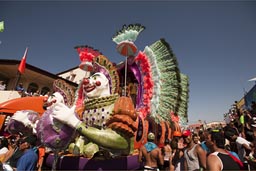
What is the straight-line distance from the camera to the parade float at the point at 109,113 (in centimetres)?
200

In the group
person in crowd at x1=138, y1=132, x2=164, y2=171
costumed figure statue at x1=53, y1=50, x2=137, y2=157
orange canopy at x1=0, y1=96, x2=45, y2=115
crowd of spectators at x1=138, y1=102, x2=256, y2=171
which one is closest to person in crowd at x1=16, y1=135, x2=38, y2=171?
costumed figure statue at x1=53, y1=50, x2=137, y2=157

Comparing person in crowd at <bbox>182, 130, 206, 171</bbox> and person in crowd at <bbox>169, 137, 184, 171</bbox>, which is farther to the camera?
person in crowd at <bbox>169, 137, 184, 171</bbox>

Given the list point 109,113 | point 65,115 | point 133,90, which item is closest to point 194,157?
point 109,113

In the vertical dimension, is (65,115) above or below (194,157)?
above

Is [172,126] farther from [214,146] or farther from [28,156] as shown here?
[28,156]

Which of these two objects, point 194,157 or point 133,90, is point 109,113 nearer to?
point 194,157

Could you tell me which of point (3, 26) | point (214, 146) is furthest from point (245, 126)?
point (3, 26)

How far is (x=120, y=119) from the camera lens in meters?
2.09

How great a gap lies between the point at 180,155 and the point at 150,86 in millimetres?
1446

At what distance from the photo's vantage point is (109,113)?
2.49 meters

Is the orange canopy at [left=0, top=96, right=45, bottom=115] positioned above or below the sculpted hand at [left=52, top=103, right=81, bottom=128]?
above

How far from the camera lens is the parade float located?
2.00 metres

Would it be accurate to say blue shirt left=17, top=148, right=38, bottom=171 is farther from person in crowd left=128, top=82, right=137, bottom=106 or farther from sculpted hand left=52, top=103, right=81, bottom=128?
person in crowd left=128, top=82, right=137, bottom=106

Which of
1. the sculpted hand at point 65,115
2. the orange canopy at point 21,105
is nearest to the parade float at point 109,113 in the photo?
the sculpted hand at point 65,115
